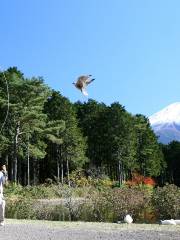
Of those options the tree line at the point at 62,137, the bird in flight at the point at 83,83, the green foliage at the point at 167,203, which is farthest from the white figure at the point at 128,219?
the tree line at the point at 62,137

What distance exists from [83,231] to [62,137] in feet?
139

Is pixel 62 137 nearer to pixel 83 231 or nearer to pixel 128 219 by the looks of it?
pixel 128 219

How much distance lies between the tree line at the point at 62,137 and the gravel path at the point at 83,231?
73.3 ft

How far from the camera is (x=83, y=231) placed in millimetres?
14070

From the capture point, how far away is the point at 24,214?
19312mm

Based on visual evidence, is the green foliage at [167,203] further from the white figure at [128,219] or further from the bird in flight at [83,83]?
the bird in flight at [83,83]

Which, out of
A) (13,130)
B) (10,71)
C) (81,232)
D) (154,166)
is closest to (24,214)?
(81,232)

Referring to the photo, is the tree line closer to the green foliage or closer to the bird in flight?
the green foliage

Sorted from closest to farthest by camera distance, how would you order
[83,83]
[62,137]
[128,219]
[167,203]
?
[83,83] < [128,219] < [167,203] < [62,137]

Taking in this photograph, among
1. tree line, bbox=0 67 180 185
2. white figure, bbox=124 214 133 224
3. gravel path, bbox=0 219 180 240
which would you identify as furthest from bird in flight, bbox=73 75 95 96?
tree line, bbox=0 67 180 185

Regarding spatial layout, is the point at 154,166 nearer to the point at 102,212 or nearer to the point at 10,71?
the point at 10,71

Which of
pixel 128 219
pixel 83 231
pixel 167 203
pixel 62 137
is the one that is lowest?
pixel 83 231

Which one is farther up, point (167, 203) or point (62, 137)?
point (62, 137)

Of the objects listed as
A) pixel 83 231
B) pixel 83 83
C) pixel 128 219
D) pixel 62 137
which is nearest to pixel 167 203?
pixel 128 219
